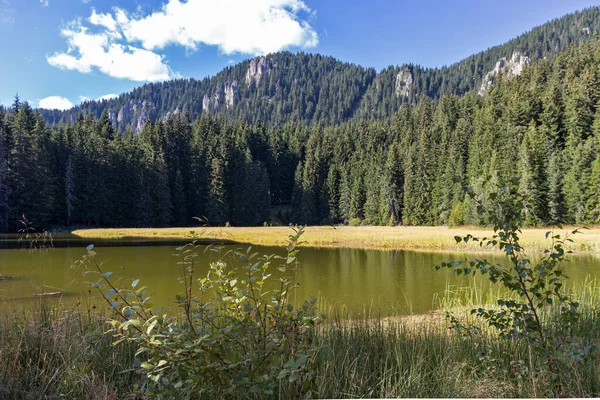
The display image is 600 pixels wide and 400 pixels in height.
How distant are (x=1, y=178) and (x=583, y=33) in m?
209

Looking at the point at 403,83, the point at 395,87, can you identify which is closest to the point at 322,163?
the point at 395,87

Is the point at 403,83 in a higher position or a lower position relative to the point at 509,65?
higher

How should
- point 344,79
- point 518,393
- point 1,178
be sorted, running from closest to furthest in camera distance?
1. point 518,393
2. point 1,178
3. point 344,79

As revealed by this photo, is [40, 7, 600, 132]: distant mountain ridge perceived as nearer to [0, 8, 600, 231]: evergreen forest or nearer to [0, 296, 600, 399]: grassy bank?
[0, 8, 600, 231]: evergreen forest

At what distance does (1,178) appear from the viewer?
3038cm

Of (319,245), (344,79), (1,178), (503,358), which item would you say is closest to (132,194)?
(1,178)

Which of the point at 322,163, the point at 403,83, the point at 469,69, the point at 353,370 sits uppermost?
the point at 469,69

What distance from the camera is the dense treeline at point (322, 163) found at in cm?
4300

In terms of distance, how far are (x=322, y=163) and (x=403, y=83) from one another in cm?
12979

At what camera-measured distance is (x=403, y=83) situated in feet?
609

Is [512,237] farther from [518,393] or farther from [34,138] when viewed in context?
[34,138]

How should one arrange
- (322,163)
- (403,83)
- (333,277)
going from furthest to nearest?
(403,83) → (322,163) → (333,277)

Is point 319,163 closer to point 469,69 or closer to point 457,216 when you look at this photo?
point 457,216

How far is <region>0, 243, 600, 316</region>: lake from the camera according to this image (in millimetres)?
10816
